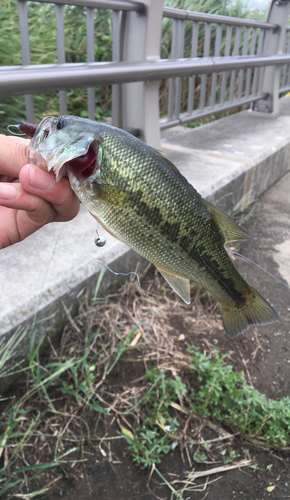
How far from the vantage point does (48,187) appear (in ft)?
4.33

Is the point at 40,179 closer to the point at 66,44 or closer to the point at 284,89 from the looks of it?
the point at 66,44

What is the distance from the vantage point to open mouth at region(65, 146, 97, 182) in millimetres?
1225

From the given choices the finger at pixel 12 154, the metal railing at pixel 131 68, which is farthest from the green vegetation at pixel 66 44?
the finger at pixel 12 154

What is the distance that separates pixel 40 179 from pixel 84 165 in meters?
0.14

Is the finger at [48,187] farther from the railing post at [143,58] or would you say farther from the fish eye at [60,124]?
the railing post at [143,58]

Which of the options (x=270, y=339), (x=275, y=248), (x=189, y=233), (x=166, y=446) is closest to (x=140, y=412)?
(x=166, y=446)

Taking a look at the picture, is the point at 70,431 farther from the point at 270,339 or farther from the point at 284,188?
the point at 284,188

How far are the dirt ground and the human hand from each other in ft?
4.02

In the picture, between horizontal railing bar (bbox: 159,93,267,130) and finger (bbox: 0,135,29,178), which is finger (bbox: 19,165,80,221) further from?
horizontal railing bar (bbox: 159,93,267,130)

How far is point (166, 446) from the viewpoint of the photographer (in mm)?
2318

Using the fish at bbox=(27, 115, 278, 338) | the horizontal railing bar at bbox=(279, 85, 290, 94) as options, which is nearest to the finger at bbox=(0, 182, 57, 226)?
the fish at bbox=(27, 115, 278, 338)

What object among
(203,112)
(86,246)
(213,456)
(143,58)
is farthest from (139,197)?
(203,112)

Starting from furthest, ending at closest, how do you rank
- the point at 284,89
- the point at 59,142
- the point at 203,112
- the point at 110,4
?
1. the point at 284,89
2. the point at 203,112
3. the point at 110,4
4. the point at 59,142

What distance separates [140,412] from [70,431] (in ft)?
1.21
